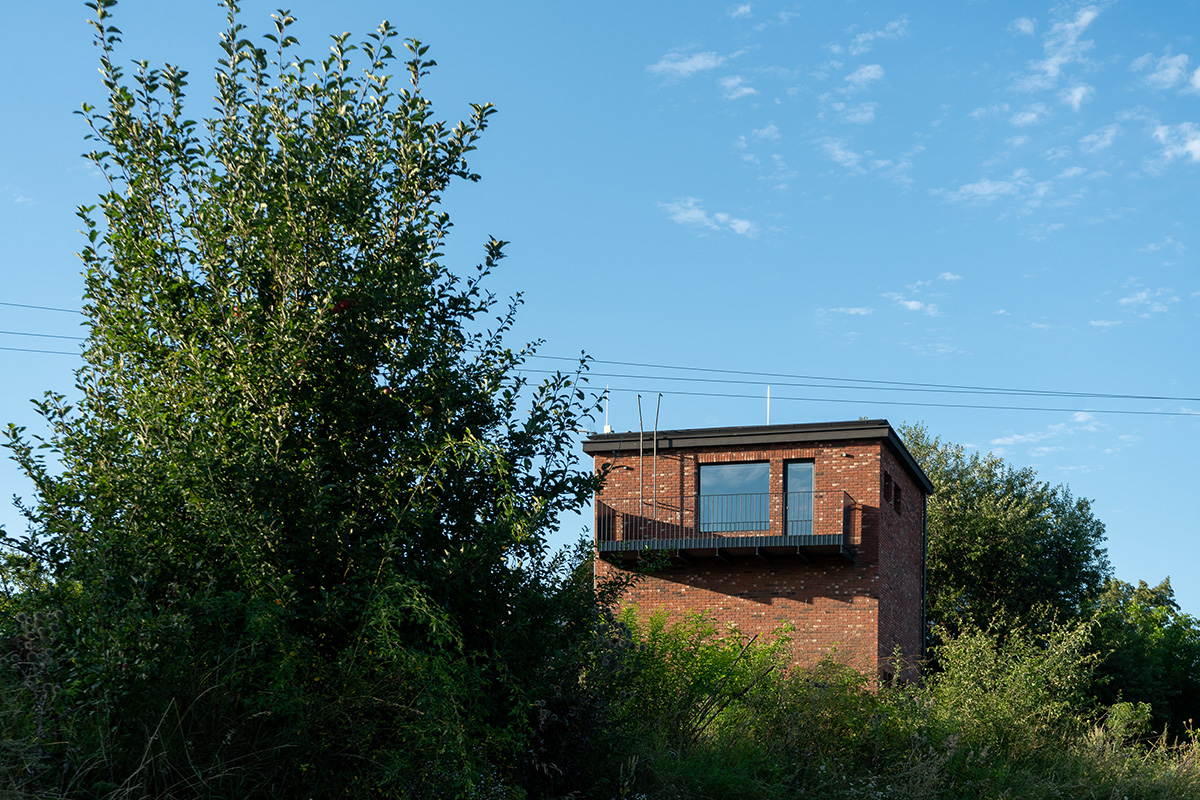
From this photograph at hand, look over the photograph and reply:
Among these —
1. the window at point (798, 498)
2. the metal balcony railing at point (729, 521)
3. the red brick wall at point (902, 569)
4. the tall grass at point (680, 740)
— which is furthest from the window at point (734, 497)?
the tall grass at point (680, 740)

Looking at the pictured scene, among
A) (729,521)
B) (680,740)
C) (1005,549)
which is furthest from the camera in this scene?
(1005,549)

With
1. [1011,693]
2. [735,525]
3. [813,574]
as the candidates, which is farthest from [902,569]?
[1011,693]

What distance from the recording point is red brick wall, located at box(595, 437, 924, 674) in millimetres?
23328

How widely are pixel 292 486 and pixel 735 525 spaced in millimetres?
17955

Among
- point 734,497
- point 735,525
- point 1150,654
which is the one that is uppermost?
point 734,497

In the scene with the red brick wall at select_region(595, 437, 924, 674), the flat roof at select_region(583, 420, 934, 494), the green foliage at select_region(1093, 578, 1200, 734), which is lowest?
the green foliage at select_region(1093, 578, 1200, 734)

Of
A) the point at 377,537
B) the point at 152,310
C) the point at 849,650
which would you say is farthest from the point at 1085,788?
the point at 152,310

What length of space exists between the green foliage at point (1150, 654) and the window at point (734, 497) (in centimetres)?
935

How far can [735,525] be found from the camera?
24125 mm

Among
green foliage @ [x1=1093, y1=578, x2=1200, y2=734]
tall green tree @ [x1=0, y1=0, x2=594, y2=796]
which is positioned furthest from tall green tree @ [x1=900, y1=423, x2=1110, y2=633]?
tall green tree @ [x1=0, y1=0, x2=594, y2=796]

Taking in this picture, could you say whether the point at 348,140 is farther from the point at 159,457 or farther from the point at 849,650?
the point at 849,650

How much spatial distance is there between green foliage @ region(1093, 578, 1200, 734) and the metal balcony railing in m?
8.18

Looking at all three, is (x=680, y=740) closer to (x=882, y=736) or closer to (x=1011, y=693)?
(x=882, y=736)

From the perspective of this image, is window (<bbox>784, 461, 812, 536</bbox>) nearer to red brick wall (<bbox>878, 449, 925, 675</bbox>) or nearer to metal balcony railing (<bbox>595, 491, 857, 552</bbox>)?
metal balcony railing (<bbox>595, 491, 857, 552</bbox>)
